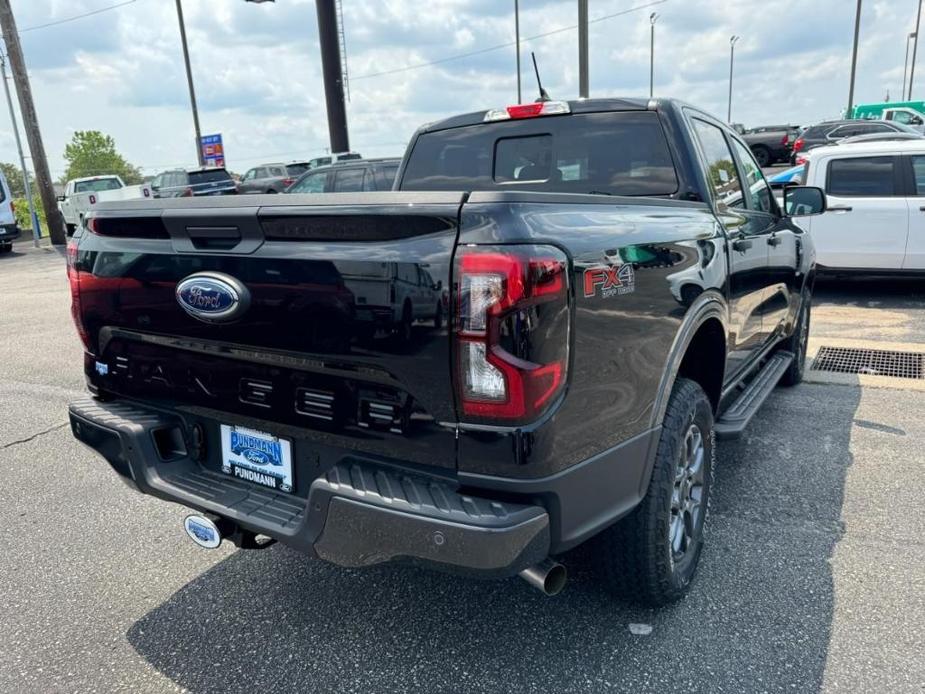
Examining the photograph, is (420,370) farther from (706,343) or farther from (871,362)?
(871,362)

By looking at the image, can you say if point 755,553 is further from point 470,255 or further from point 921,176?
point 921,176

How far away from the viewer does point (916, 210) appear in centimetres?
785

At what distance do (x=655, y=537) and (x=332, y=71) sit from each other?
20.3 metres

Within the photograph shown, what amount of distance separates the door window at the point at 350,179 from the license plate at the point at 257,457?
32.8ft

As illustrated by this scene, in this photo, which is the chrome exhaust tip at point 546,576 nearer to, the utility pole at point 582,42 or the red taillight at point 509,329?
the red taillight at point 509,329

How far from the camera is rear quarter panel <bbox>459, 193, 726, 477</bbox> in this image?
192cm

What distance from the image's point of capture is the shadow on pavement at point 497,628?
2.41 meters

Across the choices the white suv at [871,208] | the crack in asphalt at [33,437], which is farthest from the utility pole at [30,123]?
the white suv at [871,208]

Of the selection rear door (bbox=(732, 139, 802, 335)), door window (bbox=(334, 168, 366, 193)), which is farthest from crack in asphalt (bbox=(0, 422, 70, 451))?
door window (bbox=(334, 168, 366, 193))

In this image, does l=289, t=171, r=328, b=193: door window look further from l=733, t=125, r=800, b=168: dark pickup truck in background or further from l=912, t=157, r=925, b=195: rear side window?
l=733, t=125, r=800, b=168: dark pickup truck in background

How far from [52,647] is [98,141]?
68117 millimetres

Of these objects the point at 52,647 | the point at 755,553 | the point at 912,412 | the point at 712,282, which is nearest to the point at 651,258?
the point at 712,282

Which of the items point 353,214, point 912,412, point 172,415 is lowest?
point 912,412

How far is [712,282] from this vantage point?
117 inches
